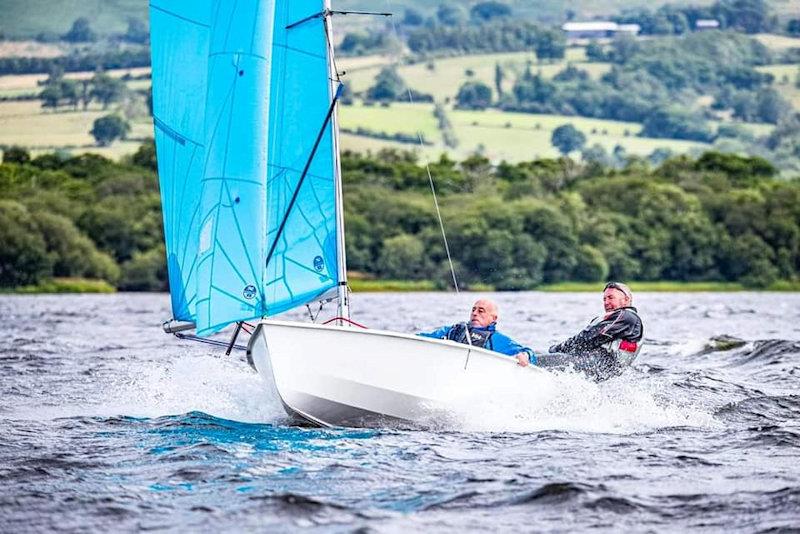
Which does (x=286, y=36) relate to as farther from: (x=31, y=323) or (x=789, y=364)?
(x=31, y=323)

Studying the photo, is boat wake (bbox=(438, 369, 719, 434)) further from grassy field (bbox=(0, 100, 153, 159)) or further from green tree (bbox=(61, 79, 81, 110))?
green tree (bbox=(61, 79, 81, 110))

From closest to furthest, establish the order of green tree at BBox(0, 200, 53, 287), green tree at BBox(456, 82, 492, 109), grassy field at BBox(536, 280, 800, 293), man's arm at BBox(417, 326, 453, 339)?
man's arm at BBox(417, 326, 453, 339), green tree at BBox(0, 200, 53, 287), grassy field at BBox(536, 280, 800, 293), green tree at BBox(456, 82, 492, 109)

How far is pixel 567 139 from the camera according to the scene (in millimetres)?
164125

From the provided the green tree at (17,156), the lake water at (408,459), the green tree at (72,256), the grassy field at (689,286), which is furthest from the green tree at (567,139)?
the lake water at (408,459)

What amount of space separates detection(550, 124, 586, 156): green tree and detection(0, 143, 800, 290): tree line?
1968 inches

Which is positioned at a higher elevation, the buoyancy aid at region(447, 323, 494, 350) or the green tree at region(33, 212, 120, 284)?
the buoyancy aid at region(447, 323, 494, 350)

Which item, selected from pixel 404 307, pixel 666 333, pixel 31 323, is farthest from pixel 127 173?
pixel 666 333

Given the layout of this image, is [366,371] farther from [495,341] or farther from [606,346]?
[606,346]

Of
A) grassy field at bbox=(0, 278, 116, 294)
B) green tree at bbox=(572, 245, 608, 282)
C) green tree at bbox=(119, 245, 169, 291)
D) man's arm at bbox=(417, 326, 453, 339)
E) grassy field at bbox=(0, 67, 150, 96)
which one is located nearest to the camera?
man's arm at bbox=(417, 326, 453, 339)

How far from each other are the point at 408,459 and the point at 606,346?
387 cm

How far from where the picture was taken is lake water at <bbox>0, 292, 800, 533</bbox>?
34.5ft

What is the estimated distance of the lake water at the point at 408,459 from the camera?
34.5ft

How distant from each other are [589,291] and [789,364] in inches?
2490

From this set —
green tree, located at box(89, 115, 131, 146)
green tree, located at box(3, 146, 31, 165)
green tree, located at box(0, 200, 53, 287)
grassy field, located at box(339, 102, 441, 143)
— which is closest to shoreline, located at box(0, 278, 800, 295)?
green tree, located at box(0, 200, 53, 287)
